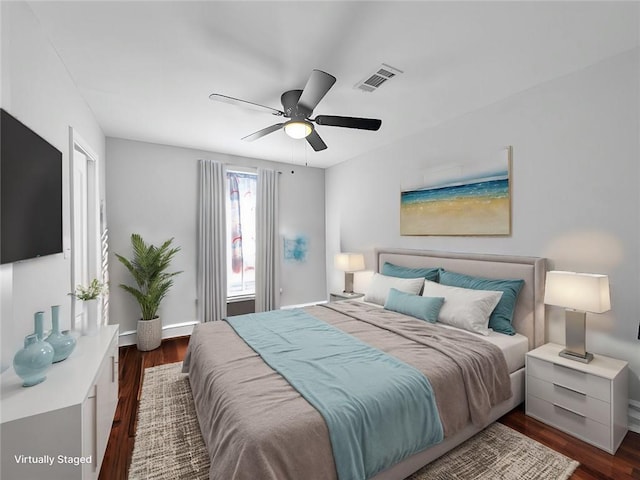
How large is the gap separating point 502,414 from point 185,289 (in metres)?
4.02

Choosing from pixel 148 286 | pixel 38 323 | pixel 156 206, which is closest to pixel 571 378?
pixel 38 323

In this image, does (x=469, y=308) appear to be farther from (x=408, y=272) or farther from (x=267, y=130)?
(x=267, y=130)

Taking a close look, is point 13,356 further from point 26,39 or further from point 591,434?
point 591,434

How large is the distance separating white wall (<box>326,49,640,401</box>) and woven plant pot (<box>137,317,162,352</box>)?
3.84 meters

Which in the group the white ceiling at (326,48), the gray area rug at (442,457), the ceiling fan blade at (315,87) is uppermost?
the white ceiling at (326,48)

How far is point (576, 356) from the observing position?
2.16 meters

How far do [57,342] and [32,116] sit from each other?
1290mm

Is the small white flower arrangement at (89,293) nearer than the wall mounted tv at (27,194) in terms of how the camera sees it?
No

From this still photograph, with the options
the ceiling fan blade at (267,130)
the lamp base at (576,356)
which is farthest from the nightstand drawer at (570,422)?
the ceiling fan blade at (267,130)

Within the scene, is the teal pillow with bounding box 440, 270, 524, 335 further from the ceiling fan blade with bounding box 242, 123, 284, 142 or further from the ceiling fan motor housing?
the ceiling fan blade with bounding box 242, 123, 284, 142

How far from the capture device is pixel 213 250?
4441mm

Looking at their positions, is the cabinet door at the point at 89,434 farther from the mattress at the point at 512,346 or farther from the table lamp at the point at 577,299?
the table lamp at the point at 577,299

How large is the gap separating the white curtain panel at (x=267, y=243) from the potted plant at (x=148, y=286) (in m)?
1.43

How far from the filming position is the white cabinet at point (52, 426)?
117cm
